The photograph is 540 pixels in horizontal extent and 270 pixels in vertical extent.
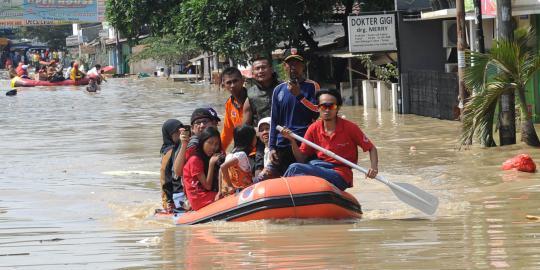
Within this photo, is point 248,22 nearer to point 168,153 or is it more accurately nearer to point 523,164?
point 523,164

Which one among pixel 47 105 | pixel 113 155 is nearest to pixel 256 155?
pixel 113 155

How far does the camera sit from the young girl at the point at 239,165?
10156mm

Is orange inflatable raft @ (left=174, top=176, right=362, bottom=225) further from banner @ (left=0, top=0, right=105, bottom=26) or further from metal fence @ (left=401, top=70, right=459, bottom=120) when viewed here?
banner @ (left=0, top=0, right=105, bottom=26)

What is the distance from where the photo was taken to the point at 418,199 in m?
10.0

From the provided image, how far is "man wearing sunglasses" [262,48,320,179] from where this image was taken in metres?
10.0

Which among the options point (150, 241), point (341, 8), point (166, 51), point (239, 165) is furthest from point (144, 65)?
point (150, 241)

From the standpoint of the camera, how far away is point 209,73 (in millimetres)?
58375

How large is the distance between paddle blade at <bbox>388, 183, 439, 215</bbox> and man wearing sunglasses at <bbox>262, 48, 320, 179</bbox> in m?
1.05

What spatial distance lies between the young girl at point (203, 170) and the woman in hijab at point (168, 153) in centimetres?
48

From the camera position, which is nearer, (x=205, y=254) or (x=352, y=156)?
(x=205, y=254)

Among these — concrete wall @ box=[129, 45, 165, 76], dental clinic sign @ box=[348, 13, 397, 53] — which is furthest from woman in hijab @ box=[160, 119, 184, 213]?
concrete wall @ box=[129, 45, 165, 76]

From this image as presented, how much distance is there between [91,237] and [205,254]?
6.10ft

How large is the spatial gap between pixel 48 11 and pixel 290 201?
255ft

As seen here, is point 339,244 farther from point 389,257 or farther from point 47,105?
point 47,105
